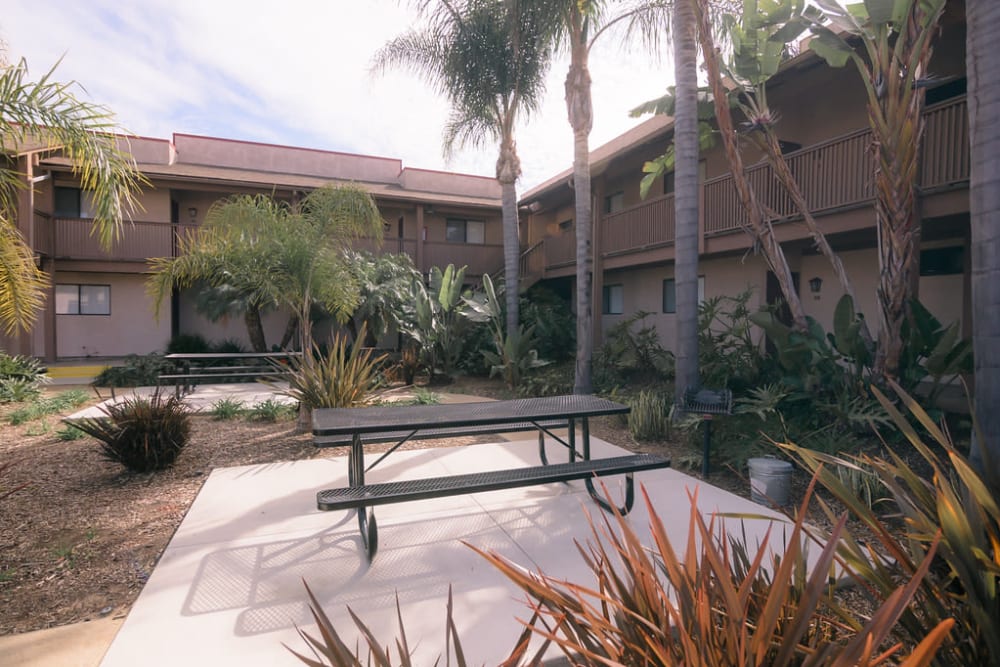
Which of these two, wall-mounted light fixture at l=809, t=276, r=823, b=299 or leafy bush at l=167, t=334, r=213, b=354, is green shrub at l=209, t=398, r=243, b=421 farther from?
wall-mounted light fixture at l=809, t=276, r=823, b=299

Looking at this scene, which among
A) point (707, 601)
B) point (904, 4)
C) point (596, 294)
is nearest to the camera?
point (707, 601)

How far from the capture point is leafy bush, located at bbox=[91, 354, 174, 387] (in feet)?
40.0

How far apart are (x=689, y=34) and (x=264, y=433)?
7883 mm

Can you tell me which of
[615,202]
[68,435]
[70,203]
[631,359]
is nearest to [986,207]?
[631,359]

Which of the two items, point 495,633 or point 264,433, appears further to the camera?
point 264,433

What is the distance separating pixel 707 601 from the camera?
1248 millimetres

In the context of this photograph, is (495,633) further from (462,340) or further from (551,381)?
(462,340)

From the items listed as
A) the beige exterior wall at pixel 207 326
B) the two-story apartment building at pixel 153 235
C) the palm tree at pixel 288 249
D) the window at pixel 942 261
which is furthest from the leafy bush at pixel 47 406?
the window at pixel 942 261

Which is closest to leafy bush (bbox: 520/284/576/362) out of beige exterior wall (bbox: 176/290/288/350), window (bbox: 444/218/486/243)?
window (bbox: 444/218/486/243)

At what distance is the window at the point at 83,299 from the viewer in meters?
16.4

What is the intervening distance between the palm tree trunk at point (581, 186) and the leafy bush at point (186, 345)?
1169 centimetres

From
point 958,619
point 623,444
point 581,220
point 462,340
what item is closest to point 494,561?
point 958,619

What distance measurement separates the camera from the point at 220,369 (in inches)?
397

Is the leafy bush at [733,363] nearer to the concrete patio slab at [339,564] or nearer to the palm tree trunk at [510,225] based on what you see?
the concrete patio slab at [339,564]
